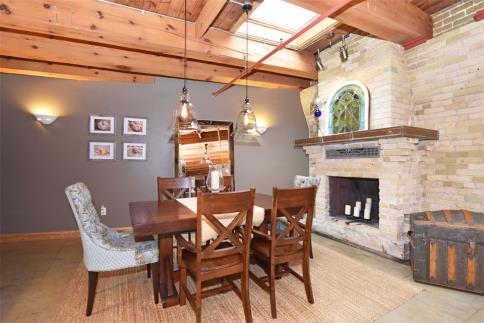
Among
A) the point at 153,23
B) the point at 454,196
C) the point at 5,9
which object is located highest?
the point at 153,23

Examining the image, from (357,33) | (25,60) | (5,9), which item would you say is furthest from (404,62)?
(25,60)

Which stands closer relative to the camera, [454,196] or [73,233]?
[454,196]

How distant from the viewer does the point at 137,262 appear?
2.07 meters

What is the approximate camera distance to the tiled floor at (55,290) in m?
1.99

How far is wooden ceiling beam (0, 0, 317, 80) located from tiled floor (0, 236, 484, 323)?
2488 millimetres

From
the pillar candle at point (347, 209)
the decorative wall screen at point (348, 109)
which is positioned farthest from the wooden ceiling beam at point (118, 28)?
the pillar candle at point (347, 209)

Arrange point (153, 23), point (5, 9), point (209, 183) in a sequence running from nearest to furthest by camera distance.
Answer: point (5, 9) < point (209, 183) < point (153, 23)

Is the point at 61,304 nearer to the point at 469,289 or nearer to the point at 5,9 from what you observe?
the point at 5,9

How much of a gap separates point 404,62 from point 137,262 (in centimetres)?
402

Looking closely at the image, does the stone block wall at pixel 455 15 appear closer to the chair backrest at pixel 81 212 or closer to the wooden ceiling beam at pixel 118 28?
the wooden ceiling beam at pixel 118 28

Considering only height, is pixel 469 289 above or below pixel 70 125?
below

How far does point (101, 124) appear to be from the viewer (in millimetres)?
4066

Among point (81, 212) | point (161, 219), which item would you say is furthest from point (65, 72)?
point (161, 219)

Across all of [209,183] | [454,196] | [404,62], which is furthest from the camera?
[404,62]
